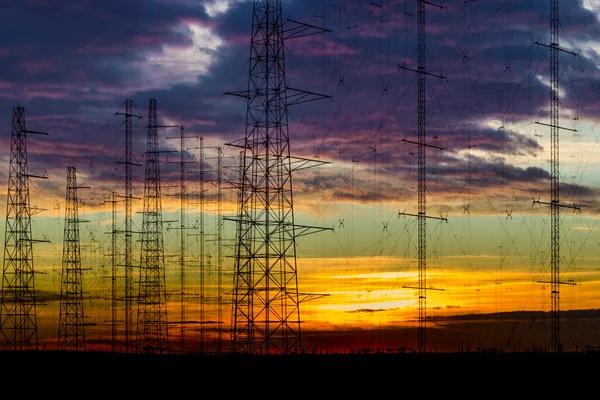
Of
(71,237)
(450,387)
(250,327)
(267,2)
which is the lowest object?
(450,387)

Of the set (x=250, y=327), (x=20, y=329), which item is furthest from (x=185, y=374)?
(x=20, y=329)

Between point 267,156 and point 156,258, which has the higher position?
point 267,156

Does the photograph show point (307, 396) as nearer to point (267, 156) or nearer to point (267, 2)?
point (267, 156)

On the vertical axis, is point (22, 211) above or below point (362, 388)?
above

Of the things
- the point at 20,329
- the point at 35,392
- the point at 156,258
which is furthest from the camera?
the point at 156,258

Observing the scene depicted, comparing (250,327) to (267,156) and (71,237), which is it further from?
(71,237)

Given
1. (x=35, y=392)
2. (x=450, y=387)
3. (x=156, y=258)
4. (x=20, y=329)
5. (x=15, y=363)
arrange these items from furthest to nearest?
(x=156, y=258) → (x=20, y=329) → (x=15, y=363) → (x=450, y=387) → (x=35, y=392)

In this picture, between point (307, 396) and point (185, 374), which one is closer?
point (307, 396)

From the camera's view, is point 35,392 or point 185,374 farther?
point 185,374

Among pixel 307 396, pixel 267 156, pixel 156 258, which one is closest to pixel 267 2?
pixel 267 156
